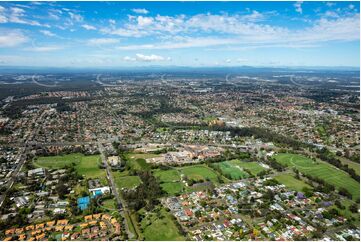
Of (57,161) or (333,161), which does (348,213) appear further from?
(57,161)

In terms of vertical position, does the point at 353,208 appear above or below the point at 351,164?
above

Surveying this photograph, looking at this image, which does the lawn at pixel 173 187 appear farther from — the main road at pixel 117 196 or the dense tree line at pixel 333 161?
the dense tree line at pixel 333 161

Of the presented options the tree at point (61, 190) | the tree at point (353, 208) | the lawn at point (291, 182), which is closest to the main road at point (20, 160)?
the tree at point (61, 190)

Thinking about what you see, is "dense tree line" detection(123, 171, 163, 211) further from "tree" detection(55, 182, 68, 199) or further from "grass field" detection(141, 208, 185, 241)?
"tree" detection(55, 182, 68, 199)

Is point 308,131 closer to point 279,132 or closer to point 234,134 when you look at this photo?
point 279,132

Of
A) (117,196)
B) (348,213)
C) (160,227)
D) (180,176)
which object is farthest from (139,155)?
(348,213)

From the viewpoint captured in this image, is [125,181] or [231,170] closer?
[125,181]
